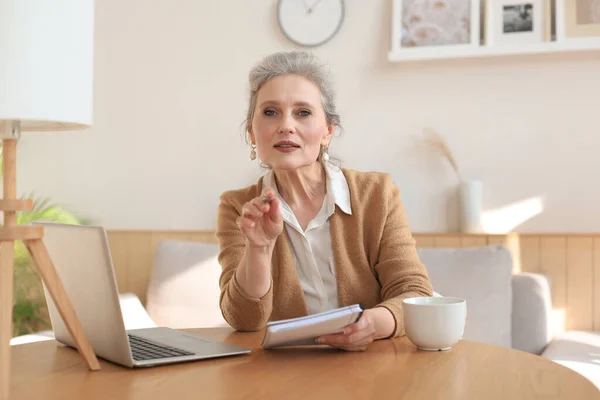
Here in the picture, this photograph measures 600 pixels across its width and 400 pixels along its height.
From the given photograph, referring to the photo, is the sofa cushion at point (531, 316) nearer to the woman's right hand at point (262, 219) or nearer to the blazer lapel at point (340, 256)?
the blazer lapel at point (340, 256)

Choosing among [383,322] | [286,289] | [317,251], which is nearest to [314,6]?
[317,251]

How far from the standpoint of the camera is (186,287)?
2961mm

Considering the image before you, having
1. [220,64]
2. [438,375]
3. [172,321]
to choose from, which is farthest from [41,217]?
[438,375]

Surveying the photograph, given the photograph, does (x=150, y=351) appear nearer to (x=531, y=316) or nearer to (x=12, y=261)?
(x=12, y=261)

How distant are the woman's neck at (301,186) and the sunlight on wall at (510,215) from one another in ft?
4.34

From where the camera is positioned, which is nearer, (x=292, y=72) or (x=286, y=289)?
(x=286, y=289)

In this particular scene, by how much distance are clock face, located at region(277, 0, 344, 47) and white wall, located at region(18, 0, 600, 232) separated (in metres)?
0.05

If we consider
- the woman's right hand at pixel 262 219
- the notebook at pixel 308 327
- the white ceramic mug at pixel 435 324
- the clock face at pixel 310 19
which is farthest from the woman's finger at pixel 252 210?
the clock face at pixel 310 19

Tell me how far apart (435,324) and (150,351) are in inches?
19.1

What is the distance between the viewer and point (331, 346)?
1296 mm

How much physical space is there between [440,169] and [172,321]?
1.25 metres

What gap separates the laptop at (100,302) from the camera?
1.11m

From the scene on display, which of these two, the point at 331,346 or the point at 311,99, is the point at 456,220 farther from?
the point at 331,346

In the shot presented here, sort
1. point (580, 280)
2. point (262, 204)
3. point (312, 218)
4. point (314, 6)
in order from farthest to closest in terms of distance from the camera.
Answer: point (314, 6), point (580, 280), point (312, 218), point (262, 204)
